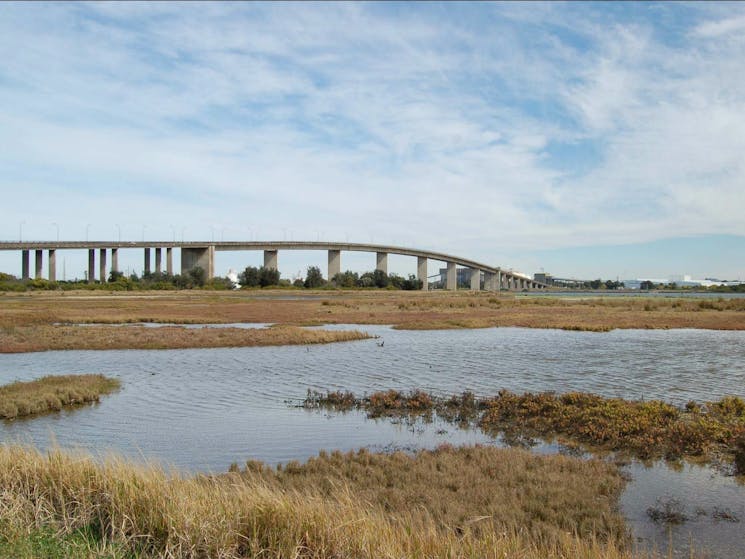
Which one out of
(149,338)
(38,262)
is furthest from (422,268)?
(149,338)

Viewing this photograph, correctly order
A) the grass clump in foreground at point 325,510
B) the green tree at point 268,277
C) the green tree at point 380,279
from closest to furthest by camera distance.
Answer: the grass clump in foreground at point 325,510 → the green tree at point 268,277 → the green tree at point 380,279

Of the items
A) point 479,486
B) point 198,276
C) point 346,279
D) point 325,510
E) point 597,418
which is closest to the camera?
point 325,510

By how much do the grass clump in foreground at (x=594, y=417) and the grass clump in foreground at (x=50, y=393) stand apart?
274 inches

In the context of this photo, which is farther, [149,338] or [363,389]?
[149,338]

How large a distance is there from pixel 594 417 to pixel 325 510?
9.65 m

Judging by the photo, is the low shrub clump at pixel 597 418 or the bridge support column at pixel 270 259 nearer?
the low shrub clump at pixel 597 418

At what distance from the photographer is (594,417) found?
50.1 feet

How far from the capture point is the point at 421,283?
174 m

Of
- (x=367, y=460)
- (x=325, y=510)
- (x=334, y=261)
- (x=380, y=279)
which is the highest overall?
(x=334, y=261)

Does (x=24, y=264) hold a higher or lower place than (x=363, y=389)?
higher

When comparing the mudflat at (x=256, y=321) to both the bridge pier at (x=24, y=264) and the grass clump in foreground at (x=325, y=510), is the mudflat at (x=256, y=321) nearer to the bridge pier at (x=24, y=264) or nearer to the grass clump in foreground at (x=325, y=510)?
the grass clump in foreground at (x=325, y=510)

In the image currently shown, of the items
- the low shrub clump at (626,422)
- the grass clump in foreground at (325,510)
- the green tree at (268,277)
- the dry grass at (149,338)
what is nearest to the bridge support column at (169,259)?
the green tree at (268,277)

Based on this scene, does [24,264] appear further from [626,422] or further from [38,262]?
[626,422]

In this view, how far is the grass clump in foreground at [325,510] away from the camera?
6.88 meters
